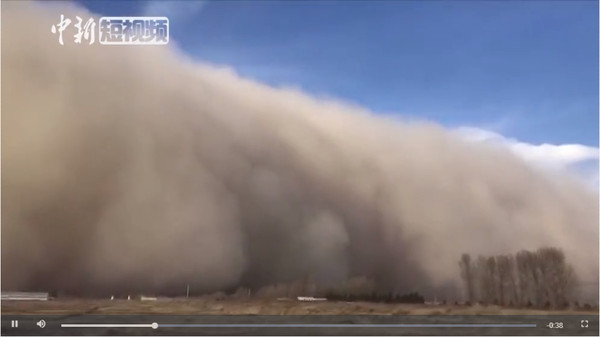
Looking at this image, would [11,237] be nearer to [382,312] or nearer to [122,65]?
[122,65]

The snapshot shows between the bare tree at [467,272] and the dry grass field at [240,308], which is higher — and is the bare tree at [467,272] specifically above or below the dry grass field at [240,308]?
above

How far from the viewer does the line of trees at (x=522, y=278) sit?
2455 millimetres

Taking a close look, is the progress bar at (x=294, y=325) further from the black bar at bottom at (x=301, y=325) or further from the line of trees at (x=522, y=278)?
the line of trees at (x=522, y=278)

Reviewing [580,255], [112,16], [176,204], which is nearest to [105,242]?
[176,204]

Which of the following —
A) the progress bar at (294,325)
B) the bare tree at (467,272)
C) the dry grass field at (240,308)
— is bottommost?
the progress bar at (294,325)

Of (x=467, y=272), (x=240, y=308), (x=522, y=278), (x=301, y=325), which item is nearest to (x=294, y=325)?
(x=301, y=325)

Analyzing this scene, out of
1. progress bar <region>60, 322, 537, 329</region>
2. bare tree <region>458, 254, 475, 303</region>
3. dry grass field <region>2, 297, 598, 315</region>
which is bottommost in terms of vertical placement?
progress bar <region>60, 322, 537, 329</region>

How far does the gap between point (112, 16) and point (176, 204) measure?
3.00 ft

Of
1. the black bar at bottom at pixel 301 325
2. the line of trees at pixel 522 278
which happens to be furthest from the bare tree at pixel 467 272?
the black bar at bottom at pixel 301 325

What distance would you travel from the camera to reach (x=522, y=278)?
2453 millimetres

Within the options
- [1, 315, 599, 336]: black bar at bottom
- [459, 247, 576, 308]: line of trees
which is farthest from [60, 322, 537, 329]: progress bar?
[459, 247, 576, 308]: line of trees

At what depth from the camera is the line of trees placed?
246 cm

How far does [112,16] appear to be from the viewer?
246 centimetres

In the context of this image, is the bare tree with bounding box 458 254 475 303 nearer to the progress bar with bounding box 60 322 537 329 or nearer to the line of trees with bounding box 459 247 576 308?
the line of trees with bounding box 459 247 576 308
